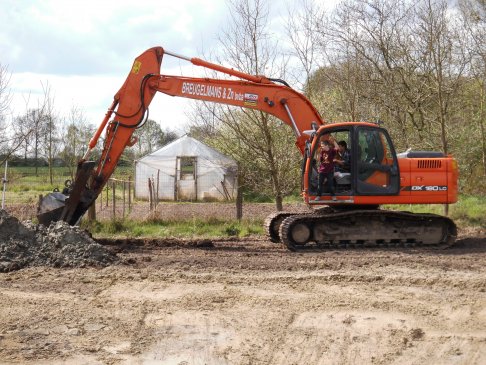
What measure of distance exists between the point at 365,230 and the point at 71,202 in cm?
544

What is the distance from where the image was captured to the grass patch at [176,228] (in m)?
15.0

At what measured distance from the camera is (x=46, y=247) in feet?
33.3

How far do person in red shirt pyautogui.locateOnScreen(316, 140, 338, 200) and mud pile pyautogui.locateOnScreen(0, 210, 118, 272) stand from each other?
13.4 ft

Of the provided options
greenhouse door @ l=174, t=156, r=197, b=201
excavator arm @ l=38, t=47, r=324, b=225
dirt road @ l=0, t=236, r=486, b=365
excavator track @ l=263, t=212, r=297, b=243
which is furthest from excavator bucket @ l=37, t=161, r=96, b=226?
greenhouse door @ l=174, t=156, r=197, b=201

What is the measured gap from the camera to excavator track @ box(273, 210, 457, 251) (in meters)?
12.3

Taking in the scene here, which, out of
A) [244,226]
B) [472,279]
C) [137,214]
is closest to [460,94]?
[244,226]

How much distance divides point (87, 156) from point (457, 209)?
1008 cm

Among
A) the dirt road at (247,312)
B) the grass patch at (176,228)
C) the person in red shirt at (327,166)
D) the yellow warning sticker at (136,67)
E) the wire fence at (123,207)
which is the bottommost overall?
the dirt road at (247,312)

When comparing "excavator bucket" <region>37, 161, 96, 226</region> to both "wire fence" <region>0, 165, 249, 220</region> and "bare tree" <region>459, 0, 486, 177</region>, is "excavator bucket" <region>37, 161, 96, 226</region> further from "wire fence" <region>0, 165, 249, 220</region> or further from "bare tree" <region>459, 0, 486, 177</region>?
"bare tree" <region>459, 0, 486, 177</region>

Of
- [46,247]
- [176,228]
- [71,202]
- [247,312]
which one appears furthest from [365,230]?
[46,247]

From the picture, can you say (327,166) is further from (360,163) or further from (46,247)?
(46,247)

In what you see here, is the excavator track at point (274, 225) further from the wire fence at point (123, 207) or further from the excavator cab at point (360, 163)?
the wire fence at point (123, 207)

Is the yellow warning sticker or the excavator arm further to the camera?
the yellow warning sticker

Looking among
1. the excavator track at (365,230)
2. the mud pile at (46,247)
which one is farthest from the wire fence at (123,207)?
the excavator track at (365,230)
